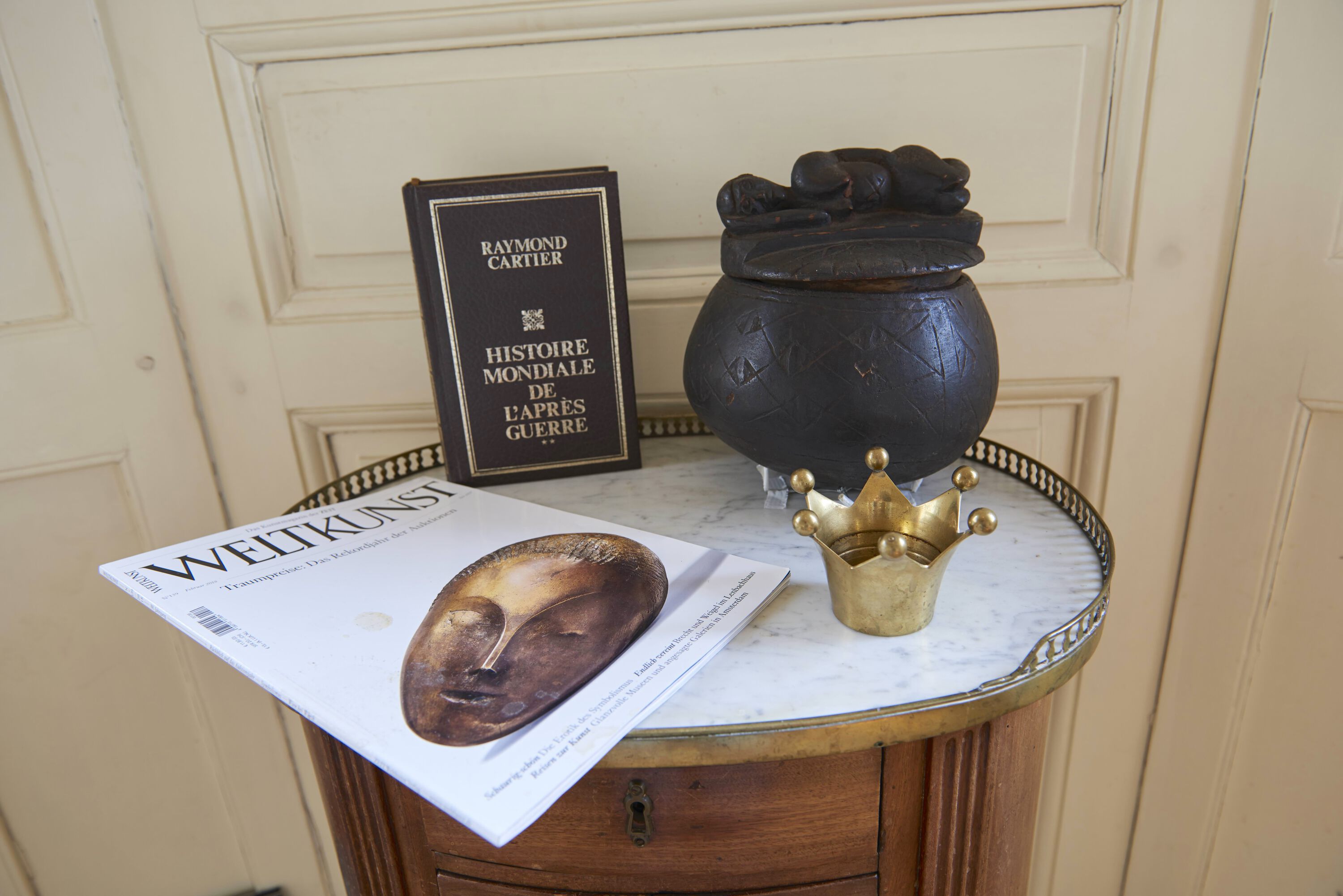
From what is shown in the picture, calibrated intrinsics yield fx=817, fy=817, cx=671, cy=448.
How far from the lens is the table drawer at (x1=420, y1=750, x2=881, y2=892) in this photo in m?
0.46

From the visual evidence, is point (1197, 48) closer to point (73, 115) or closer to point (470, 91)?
point (470, 91)

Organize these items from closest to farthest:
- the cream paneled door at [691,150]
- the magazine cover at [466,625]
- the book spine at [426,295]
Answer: the magazine cover at [466,625], the book spine at [426,295], the cream paneled door at [691,150]

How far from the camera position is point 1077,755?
3.16 feet

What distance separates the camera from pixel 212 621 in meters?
0.49

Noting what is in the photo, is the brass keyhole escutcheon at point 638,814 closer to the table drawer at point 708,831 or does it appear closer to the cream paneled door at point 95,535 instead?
the table drawer at point 708,831

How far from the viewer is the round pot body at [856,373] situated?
53cm

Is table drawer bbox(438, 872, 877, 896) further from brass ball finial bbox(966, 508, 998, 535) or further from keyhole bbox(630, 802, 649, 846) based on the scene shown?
brass ball finial bbox(966, 508, 998, 535)

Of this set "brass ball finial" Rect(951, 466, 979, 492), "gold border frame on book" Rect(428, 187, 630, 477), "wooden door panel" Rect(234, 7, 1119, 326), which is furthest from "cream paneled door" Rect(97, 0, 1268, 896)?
"brass ball finial" Rect(951, 466, 979, 492)

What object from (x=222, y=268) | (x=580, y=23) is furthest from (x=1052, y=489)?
(x=222, y=268)

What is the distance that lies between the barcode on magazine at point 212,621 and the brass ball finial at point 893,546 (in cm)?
38

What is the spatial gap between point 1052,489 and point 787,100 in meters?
0.42

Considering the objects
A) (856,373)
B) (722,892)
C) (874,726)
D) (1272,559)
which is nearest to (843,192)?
(856,373)

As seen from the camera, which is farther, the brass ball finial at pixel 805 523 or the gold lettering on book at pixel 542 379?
the gold lettering on book at pixel 542 379

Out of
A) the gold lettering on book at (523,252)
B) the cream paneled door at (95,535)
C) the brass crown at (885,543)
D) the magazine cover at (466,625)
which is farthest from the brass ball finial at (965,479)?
the cream paneled door at (95,535)
